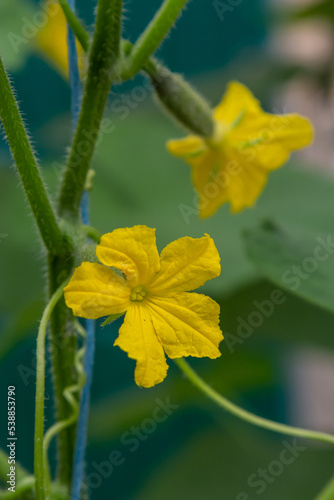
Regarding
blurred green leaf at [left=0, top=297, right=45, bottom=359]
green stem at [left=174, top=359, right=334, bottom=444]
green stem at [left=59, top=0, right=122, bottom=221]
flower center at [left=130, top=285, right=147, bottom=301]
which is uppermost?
green stem at [left=59, top=0, right=122, bottom=221]

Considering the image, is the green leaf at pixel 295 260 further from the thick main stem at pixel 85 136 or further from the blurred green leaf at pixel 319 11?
the blurred green leaf at pixel 319 11

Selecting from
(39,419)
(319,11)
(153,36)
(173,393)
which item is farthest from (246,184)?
(319,11)

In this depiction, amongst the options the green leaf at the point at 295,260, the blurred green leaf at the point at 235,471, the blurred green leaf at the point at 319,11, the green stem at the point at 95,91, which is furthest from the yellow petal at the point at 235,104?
the blurred green leaf at the point at 319,11

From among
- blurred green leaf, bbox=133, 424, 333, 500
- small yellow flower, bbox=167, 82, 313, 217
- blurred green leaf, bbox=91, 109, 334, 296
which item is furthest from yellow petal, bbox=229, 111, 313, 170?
blurred green leaf, bbox=133, 424, 333, 500

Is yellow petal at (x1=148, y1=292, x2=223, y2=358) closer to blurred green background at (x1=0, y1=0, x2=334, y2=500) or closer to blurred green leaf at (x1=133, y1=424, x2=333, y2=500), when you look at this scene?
blurred green background at (x1=0, y1=0, x2=334, y2=500)

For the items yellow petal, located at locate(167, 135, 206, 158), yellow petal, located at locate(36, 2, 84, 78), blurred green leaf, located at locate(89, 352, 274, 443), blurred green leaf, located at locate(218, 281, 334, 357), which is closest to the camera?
yellow petal, located at locate(167, 135, 206, 158)

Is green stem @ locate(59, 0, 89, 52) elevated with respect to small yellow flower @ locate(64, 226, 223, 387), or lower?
elevated
